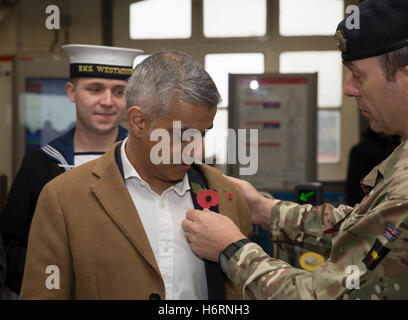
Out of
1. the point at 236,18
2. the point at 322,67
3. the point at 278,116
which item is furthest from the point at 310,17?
the point at 278,116

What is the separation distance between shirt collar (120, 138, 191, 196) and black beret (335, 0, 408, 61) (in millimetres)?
627

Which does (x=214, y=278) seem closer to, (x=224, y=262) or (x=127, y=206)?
(x=224, y=262)

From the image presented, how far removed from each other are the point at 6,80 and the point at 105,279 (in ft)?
14.5

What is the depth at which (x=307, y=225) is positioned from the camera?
1.74 metres

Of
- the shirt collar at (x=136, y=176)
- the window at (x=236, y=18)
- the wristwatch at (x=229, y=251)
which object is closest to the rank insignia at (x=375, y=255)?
the wristwatch at (x=229, y=251)

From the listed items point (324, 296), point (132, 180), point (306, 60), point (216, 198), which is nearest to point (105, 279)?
point (132, 180)

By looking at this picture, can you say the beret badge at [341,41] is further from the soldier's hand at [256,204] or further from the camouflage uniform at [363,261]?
the soldier's hand at [256,204]

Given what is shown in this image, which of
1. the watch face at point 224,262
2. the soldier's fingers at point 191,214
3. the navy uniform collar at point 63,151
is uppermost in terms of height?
the navy uniform collar at point 63,151

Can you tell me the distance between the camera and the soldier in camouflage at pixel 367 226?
1148mm

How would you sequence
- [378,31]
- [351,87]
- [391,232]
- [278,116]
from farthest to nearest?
[278,116] → [351,87] → [378,31] → [391,232]

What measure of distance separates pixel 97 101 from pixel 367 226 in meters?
1.05

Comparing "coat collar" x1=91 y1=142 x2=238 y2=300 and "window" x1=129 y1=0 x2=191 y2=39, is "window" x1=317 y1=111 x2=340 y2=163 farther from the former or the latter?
"coat collar" x1=91 y1=142 x2=238 y2=300

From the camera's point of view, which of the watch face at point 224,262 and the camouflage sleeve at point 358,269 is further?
the watch face at point 224,262

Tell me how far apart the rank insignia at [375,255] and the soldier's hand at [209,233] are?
379mm
